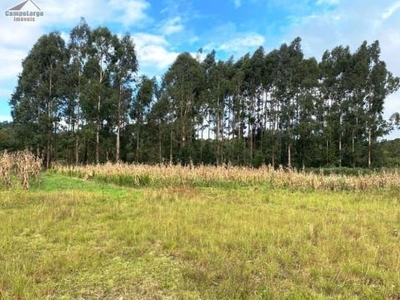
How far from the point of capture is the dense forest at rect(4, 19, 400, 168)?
1227 inches

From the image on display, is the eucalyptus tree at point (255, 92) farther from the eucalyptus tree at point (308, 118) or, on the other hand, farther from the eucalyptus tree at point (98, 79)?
the eucalyptus tree at point (98, 79)

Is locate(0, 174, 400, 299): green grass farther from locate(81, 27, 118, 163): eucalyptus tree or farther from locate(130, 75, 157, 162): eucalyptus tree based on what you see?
locate(130, 75, 157, 162): eucalyptus tree

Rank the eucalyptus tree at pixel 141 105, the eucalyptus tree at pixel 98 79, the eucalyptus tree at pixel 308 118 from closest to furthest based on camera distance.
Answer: the eucalyptus tree at pixel 98 79, the eucalyptus tree at pixel 141 105, the eucalyptus tree at pixel 308 118

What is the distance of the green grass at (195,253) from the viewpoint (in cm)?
349

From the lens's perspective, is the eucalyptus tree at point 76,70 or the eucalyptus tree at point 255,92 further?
the eucalyptus tree at point 255,92

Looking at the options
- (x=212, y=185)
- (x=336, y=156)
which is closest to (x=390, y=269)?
(x=212, y=185)

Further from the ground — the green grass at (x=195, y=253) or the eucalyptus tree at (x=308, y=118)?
the eucalyptus tree at (x=308, y=118)

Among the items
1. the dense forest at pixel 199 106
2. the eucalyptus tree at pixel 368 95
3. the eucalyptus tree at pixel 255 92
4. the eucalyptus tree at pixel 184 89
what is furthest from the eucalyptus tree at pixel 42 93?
the eucalyptus tree at pixel 368 95

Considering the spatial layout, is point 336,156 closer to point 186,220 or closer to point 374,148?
point 374,148

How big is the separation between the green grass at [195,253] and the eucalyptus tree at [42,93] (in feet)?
86.5

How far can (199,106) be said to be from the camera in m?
38.1

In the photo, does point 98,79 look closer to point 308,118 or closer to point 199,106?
point 199,106

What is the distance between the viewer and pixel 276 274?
12.9ft

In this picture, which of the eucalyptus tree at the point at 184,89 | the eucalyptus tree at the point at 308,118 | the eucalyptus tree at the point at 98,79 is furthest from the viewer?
the eucalyptus tree at the point at 184,89
